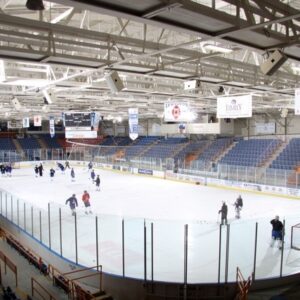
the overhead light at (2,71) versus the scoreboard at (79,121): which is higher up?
the overhead light at (2,71)

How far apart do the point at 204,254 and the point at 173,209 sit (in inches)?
313

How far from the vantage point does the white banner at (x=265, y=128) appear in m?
36.7

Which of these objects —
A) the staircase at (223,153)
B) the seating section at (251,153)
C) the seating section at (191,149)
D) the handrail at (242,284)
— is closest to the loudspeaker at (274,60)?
the handrail at (242,284)

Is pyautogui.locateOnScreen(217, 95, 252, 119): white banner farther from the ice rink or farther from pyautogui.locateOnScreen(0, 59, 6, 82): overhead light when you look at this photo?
pyautogui.locateOnScreen(0, 59, 6, 82): overhead light

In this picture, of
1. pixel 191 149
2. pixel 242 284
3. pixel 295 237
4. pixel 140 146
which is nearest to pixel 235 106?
pixel 295 237

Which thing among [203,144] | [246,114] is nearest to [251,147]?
[203,144]

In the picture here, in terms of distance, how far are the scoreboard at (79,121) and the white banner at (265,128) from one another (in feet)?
70.7

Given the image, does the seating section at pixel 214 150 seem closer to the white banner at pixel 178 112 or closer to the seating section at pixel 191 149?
the seating section at pixel 191 149

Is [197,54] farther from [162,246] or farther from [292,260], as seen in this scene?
[292,260]

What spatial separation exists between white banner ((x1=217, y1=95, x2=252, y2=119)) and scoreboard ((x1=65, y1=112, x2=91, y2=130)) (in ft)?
31.6

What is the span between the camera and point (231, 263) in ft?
31.2

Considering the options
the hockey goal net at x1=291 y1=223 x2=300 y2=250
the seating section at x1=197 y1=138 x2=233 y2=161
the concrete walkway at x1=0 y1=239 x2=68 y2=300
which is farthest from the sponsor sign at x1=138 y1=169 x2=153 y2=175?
the hockey goal net at x1=291 y1=223 x2=300 y2=250

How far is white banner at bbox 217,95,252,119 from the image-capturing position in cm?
1433

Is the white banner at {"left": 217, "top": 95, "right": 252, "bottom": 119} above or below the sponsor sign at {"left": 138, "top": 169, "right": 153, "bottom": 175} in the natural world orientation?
above
